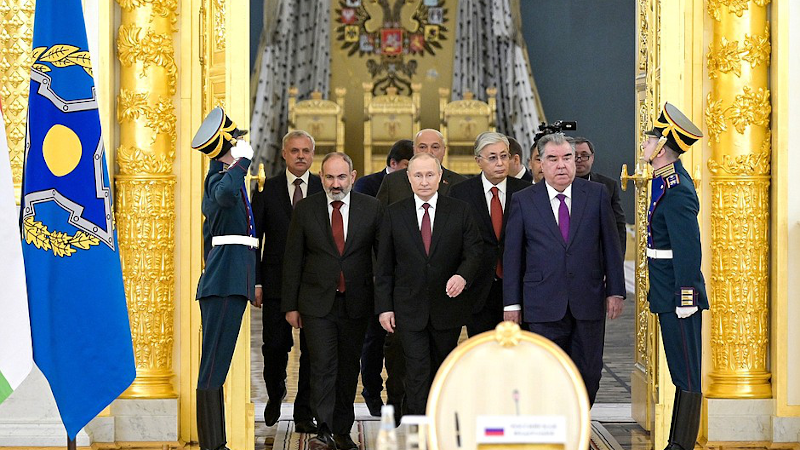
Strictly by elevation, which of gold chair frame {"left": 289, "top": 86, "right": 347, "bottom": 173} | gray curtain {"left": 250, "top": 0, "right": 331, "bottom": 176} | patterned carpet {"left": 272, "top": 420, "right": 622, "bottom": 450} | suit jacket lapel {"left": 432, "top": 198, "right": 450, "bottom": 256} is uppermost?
gray curtain {"left": 250, "top": 0, "right": 331, "bottom": 176}

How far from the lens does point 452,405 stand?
3168 millimetres

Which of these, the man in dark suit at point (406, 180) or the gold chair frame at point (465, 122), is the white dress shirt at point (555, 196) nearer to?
the man in dark suit at point (406, 180)

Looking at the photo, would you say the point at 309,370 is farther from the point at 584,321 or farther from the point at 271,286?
the point at 584,321

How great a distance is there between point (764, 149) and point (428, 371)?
225 centimetres

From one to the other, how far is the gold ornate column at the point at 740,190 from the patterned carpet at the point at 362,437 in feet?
2.16

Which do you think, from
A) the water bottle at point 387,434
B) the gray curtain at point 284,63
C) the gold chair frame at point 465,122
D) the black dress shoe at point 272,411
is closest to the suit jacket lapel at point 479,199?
the black dress shoe at point 272,411

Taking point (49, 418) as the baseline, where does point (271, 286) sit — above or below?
above

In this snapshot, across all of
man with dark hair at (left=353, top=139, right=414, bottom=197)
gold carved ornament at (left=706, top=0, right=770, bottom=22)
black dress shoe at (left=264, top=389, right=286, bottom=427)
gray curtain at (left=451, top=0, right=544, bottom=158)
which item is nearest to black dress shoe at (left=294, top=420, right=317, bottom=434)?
black dress shoe at (left=264, top=389, right=286, bottom=427)

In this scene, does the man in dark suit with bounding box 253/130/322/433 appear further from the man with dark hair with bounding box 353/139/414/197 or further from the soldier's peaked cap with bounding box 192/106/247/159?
the soldier's peaked cap with bounding box 192/106/247/159

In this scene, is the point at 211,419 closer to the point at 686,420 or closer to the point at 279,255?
the point at 279,255

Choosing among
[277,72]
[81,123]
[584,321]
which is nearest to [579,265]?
[584,321]

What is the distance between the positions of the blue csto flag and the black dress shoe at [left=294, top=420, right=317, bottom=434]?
7.97 ft

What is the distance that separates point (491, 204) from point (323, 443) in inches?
64.3

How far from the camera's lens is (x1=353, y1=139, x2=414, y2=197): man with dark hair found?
7.77 meters
